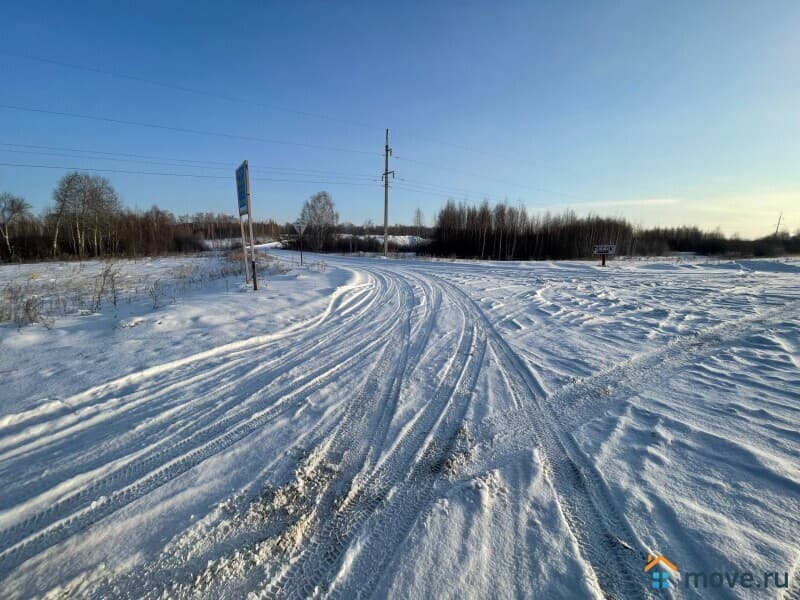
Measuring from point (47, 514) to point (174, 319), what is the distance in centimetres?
494

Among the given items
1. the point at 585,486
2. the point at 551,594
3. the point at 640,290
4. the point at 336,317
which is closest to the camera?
the point at 551,594

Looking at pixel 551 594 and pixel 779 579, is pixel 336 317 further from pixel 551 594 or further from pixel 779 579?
pixel 779 579

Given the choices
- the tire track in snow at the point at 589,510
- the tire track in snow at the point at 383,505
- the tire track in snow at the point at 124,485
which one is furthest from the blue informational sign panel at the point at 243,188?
the tire track in snow at the point at 589,510

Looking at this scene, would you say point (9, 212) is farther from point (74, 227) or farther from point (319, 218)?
point (319, 218)

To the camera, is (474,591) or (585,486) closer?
(474,591)

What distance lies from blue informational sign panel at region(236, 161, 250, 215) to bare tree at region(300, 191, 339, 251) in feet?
135

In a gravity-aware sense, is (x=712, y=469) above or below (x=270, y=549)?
above

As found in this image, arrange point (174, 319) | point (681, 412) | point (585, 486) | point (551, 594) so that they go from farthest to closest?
1. point (174, 319)
2. point (681, 412)
3. point (585, 486)
4. point (551, 594)

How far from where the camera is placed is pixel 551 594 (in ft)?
5.41

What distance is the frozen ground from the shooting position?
5.87 ft

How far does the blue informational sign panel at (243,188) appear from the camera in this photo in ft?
30.0

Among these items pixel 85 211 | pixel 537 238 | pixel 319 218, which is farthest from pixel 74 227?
pixel 537 238

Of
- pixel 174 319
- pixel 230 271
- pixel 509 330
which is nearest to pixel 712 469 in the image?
pixel 509 330

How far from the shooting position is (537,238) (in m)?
39.3
